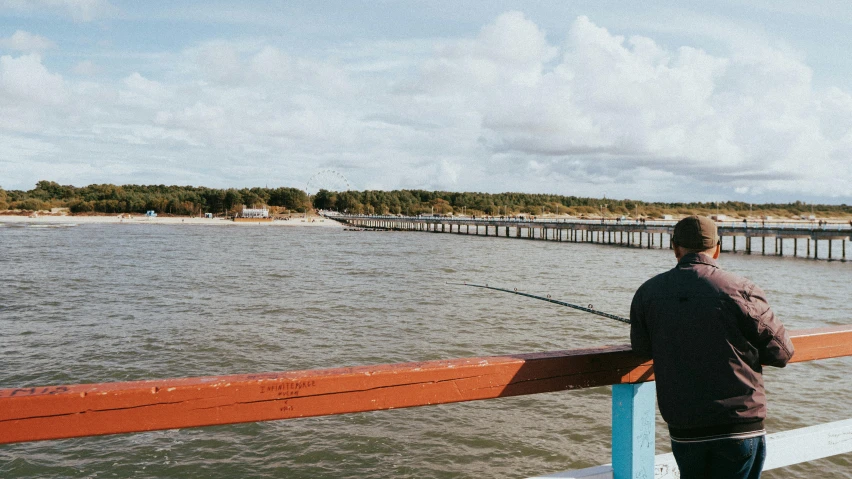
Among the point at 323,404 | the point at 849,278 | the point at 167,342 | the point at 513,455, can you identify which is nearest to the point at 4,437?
the point at 323,404

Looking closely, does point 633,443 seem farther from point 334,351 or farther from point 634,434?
point 334,351

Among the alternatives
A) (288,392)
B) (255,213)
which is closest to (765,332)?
(288,392)

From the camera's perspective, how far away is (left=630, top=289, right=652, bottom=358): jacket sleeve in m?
2.61

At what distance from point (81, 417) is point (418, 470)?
783 cm

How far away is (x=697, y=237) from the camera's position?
2707mm

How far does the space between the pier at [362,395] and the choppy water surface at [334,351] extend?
6858mm

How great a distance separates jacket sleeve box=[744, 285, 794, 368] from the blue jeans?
14.1 inches

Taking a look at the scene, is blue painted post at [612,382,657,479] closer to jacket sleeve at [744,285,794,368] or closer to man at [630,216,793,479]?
man at [630,216,793,479]

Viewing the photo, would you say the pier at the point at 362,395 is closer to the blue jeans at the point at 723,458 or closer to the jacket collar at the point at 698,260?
the blue jeans at the point at 723,458

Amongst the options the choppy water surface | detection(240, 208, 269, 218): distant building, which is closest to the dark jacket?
the choppy water surface

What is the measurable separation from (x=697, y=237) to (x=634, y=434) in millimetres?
957

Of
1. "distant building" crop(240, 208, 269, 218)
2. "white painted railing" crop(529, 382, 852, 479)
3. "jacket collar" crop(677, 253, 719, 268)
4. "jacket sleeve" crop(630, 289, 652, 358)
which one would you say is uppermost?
"distant building" crop(240, 208, 269, 218)

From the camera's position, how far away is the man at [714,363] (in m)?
2.43

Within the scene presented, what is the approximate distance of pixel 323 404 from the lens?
226 cm
